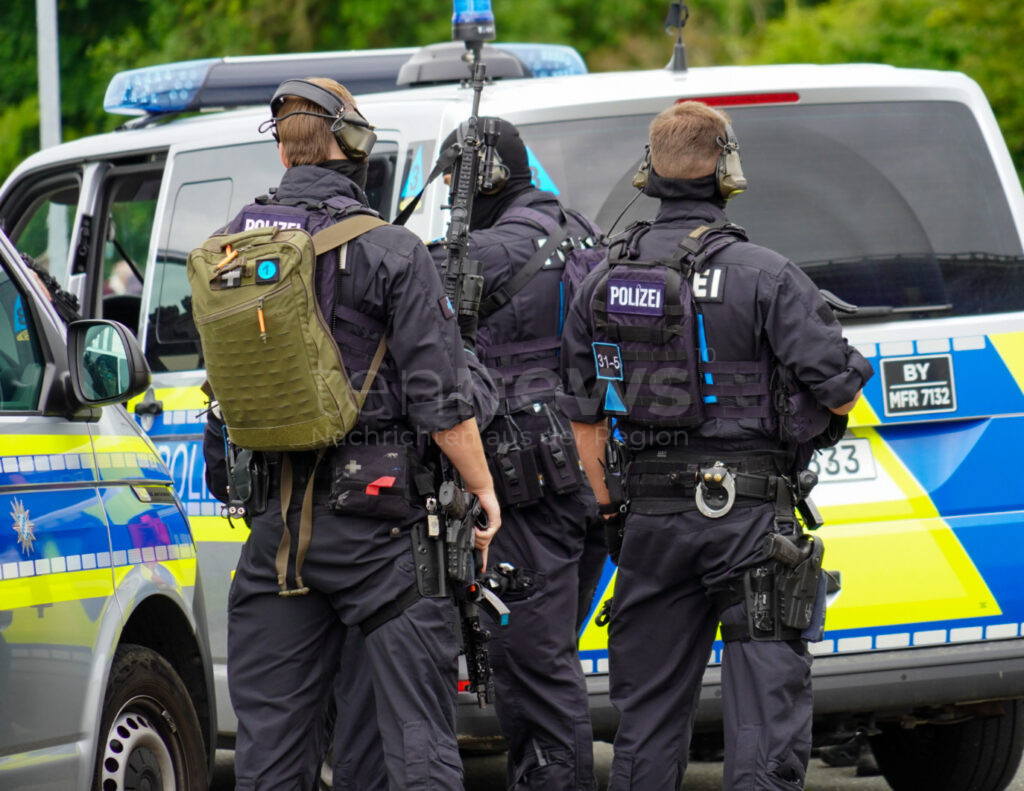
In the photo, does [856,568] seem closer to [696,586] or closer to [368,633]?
[696,586]

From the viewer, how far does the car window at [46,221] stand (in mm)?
6062

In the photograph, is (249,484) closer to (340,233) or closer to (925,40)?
(340,233)

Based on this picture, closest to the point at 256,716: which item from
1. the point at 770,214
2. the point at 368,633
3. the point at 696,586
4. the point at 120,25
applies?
the point at 368,633

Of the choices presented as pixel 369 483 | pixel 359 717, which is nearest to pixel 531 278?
pixel 369 483

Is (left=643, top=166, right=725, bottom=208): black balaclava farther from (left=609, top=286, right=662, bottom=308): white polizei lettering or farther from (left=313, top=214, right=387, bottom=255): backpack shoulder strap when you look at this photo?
(left=313, top=214, right=387, bottom=255): backpack shoulder strap

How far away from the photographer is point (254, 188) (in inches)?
200

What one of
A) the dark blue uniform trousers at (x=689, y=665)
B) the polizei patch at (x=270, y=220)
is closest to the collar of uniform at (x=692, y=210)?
the dark blue uniform trousers at (x=689, y=665)

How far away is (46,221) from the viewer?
730 cm

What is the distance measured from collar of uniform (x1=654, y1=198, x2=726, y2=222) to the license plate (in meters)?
0.83

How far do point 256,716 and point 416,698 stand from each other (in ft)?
1.30

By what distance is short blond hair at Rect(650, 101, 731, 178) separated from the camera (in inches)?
158

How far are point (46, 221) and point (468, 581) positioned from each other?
4.32 m

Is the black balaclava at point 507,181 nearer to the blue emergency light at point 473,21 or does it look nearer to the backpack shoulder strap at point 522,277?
the backpack shoulder strap at point 522,277

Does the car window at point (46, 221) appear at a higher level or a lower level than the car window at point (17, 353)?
higher
